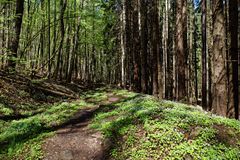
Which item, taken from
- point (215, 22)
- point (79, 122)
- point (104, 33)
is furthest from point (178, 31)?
point (104, 33)

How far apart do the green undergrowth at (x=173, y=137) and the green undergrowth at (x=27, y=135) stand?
198 centimetres

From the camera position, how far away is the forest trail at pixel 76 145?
7.74 m

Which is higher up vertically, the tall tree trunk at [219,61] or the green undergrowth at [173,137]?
the tall tree trunk at [219,61]

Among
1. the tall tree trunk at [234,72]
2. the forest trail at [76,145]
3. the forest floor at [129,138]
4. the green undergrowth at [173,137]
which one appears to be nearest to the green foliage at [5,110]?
the forest floor at [129,138]

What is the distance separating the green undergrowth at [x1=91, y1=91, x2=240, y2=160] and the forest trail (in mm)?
310

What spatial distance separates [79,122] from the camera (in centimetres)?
1105

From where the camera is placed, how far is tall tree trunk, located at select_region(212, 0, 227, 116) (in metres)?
9.90

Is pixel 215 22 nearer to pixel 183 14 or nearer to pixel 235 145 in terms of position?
pixel 235 145

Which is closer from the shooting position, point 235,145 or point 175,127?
point 235,145

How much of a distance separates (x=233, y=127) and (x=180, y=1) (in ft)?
32.9

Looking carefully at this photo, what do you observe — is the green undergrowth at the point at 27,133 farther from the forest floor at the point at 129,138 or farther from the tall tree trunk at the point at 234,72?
the tall tree trunk at the point at 234,72

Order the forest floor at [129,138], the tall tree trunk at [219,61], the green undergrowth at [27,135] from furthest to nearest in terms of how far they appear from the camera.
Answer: the tall tree trunk at [219,61]
the green undergrowth at [27,135]
the forest floor at [129,138]

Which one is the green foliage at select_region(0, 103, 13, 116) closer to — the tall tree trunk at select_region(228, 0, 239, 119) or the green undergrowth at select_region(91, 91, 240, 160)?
the green undergrowth at select_region(91, 91, 240, 160)

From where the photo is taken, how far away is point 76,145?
837cm
